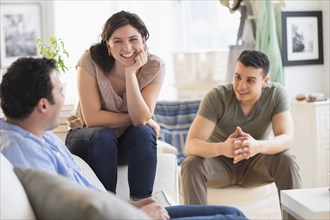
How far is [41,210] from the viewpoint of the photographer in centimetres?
129

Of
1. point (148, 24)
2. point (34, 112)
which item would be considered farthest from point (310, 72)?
point (34, 112)

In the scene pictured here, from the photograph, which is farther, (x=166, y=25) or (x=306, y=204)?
(x=166, y=25)

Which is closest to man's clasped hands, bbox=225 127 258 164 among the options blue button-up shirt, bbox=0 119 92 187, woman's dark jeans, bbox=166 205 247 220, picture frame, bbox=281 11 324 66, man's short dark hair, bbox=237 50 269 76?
man's short dark hair, bbox=237 50 269 76

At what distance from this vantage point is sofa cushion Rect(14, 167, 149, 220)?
44.0 inches

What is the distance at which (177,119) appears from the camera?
3.97 metres

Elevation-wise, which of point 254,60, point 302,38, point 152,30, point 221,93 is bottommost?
point 221,93

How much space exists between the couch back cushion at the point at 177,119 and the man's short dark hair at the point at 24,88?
2.33 meters

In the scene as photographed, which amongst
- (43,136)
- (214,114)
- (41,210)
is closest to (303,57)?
(214,114)

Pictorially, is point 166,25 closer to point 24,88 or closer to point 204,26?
point 204,26

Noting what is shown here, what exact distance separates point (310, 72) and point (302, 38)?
308 mm

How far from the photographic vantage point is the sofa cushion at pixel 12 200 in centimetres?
127

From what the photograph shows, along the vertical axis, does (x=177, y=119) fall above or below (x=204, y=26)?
below

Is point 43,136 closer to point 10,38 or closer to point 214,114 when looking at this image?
point 214,114

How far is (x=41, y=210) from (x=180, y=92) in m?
3.75
